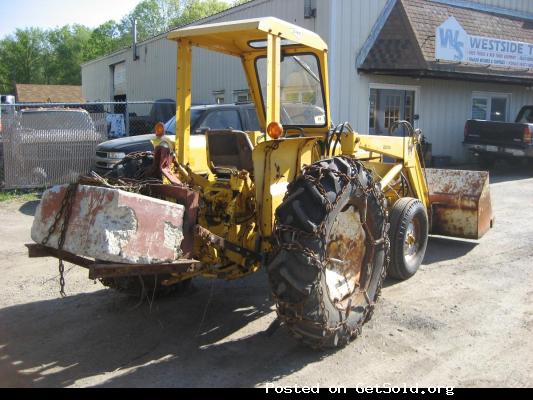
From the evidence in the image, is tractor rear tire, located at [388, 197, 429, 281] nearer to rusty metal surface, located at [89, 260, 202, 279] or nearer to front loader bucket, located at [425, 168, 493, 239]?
front loader bucket, located at [425, 168, 493, 239]

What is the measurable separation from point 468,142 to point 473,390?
13133 millimetres

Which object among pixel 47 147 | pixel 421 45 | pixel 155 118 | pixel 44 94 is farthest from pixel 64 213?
pixel 44 94

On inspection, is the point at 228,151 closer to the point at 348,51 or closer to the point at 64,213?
the point at 64,213

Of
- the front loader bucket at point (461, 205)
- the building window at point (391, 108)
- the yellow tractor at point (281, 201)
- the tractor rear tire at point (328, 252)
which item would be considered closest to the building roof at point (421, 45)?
the building window at point (391, 108)

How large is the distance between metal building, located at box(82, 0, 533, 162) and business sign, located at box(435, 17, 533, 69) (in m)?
0.03

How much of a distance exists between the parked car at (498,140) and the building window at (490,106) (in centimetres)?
261

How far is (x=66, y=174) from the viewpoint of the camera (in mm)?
12031

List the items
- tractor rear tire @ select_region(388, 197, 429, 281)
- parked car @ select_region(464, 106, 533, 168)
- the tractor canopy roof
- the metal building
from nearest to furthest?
the tractor canopy roof < tractor rear tire @ select_region(388, 197, 429, 281) < the metal building < parked car @ select_region(464, 106, 533, 168)

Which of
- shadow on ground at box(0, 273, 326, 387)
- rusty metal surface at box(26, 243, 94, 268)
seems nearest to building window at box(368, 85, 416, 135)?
shadow on ground at box(0, 273, 326, 387)

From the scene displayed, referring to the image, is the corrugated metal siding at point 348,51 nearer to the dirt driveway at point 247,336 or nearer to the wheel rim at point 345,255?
the dirt driveway at point 247,336

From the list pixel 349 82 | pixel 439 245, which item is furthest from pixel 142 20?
pixel 439 245

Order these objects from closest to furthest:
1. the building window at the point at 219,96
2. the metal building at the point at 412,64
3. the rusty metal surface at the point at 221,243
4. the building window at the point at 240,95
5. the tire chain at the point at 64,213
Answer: the tire chain at the point at 64,213 → the rusty metal surface at the point at 221,243 → the metal building at the point at 412,64 → the building window at the point at 240,95 → the building window at the point at 219,96

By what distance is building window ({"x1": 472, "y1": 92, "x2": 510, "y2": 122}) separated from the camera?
18031 millimetres

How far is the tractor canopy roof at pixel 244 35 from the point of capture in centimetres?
404
